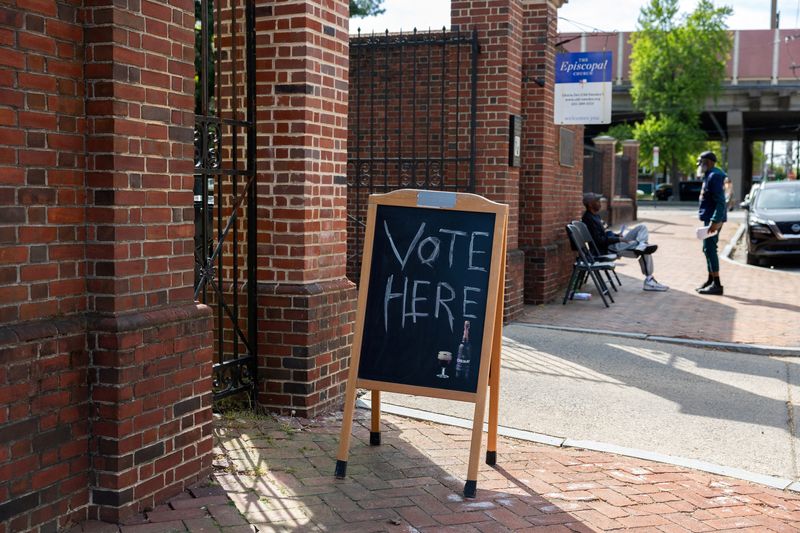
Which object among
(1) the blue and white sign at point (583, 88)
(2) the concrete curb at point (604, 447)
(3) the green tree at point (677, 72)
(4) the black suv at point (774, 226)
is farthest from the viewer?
(3) the green tree at point (677, 72)

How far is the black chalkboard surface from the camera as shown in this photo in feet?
15.8

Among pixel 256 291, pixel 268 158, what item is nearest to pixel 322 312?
pixel 256 291

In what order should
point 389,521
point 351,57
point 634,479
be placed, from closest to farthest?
point 389,521 → point 634,479 → point 351,57

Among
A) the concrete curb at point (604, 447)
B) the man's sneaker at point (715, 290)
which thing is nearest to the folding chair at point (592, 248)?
the man's sneaker at point (715, 290)

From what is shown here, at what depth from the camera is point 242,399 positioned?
19.5ft

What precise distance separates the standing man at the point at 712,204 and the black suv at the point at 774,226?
5.00 m

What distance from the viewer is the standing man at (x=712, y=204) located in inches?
481

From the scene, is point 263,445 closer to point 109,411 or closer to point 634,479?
point 109,411

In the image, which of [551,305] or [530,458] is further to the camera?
[551,305]

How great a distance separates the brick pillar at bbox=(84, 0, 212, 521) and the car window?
16.3m

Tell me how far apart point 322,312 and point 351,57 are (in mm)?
5938

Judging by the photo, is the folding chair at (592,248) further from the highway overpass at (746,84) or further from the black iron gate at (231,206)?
the highway overpass at (746,84)

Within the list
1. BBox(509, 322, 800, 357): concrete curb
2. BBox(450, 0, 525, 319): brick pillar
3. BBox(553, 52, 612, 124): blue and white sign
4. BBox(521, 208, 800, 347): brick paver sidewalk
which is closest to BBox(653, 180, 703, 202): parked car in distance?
BBox(521, 208, 800, 347): brick paver sidewalk

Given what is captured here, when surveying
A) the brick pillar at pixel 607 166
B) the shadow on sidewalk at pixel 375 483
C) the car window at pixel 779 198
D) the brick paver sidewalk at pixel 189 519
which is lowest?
the shadow on sidewalk at pixel 375 483
